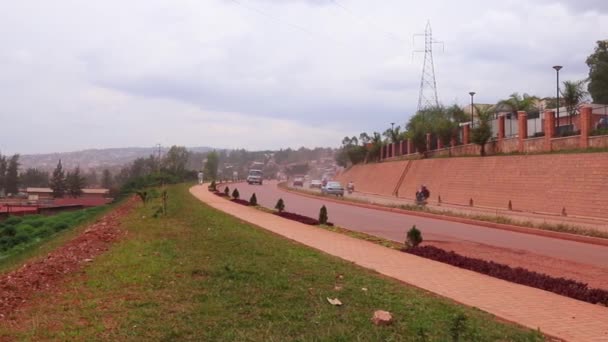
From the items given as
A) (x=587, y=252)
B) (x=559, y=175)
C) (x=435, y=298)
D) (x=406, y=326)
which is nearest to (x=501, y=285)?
(x=435, y=298)

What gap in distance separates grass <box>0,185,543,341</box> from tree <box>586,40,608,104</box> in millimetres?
43234

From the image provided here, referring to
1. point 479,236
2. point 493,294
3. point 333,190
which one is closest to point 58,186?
point 333,190

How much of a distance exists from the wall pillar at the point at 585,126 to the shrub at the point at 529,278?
1799 centimetres

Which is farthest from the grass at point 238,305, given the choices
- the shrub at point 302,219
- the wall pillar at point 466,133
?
the wall pillar at point 466,133

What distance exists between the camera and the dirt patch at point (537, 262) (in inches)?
398

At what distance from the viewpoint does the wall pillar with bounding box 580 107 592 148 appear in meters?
26.3

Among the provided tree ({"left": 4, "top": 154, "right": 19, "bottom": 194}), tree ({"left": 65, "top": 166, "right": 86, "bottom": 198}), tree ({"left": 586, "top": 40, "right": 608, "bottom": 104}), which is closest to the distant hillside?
tree ({"left": 4, "top": 154, "right": 19, "bottom": 194})

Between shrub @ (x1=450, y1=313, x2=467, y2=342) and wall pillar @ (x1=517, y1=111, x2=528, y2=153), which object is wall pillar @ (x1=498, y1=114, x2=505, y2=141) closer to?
wall pillar @ (x1=517, y1=111, x2=528, y2=153)

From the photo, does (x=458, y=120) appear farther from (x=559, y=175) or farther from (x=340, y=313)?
(x=340, y=313)

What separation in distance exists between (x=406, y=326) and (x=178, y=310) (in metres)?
2.24

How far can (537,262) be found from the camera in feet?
38.6

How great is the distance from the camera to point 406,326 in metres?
5.37

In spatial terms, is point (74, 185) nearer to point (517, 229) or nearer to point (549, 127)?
point (549, 127)

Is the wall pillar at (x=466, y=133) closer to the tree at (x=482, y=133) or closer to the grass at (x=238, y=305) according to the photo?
the tree at (x=482, y=133)
